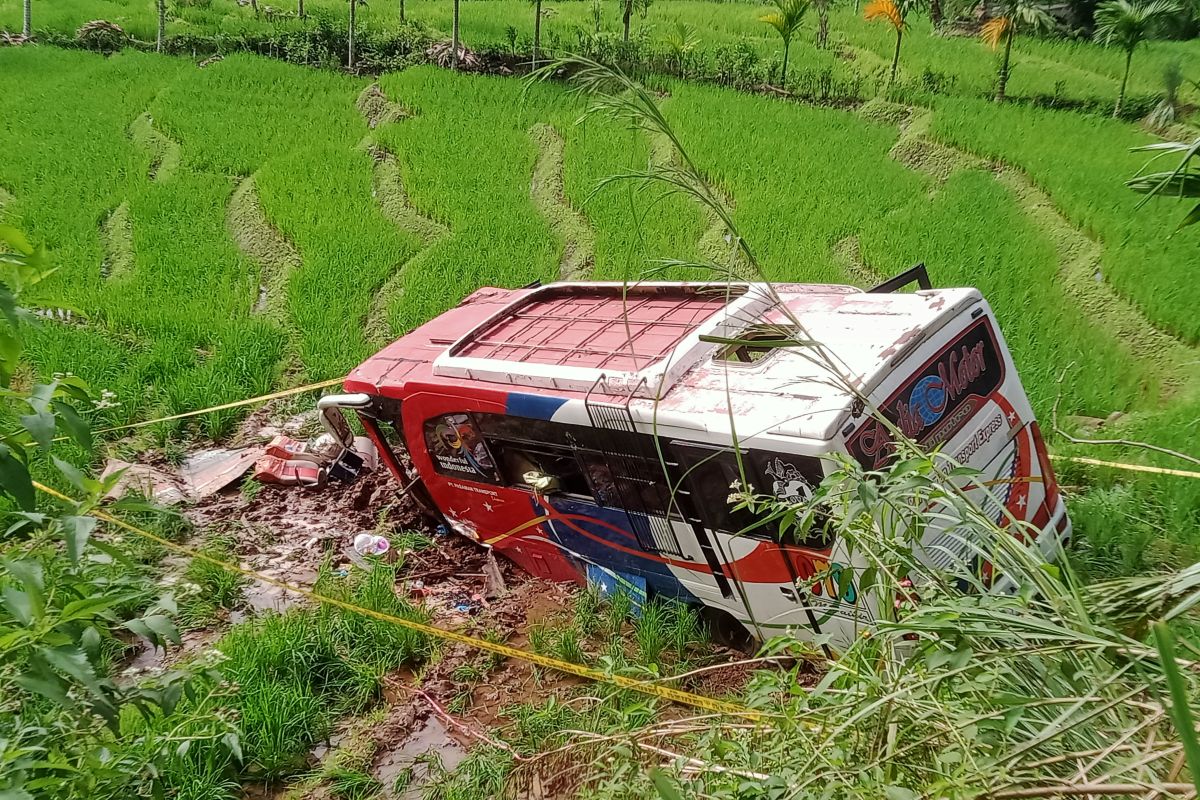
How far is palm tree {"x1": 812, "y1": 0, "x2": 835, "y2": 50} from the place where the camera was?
10.6 metres

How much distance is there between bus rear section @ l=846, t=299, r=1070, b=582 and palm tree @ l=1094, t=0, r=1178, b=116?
6.20m

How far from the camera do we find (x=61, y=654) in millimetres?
A: 1492

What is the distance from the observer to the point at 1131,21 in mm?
8023

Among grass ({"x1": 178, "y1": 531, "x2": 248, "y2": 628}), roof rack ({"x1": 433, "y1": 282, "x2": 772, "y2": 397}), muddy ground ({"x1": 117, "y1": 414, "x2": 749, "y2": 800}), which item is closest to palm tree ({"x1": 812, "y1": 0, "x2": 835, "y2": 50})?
roof rack ({"x1": 433, "y1": 282, "x2": 772, "y2": 397})

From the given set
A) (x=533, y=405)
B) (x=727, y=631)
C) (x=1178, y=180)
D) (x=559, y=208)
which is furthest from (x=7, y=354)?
(x=559, y=208)

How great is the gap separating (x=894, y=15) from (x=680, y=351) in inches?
311

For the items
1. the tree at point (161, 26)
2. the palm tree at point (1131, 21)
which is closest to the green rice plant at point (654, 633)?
the palm tree at point (1131, 21)

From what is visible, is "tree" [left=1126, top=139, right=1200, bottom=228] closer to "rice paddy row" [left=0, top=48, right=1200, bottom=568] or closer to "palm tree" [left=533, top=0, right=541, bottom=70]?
"rice paddy row" [left=0, top=48, right=1200, bottom=568]

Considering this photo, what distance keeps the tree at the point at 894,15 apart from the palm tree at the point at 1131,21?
2054 mm

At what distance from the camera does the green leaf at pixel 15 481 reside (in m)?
1.37

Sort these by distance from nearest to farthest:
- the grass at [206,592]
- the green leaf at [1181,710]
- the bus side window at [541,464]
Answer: the green leaf at [1181,710]
the bus side window at [541,464]
the grass at [206,592]

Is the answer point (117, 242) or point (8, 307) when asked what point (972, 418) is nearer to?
point (8, 307)

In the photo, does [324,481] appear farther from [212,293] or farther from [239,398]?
[212,293]

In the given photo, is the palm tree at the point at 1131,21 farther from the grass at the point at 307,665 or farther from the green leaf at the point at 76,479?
the green leaf at the point at 76,479
